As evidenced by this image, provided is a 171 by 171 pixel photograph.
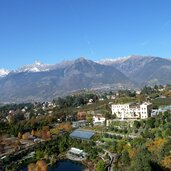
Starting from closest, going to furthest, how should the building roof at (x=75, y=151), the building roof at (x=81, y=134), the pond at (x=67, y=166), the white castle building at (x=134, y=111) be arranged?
the pond at (x=67, y=166) < the building roof at (x=75, y=151) < the building roof at (x=81, y=134) < the white castle building at (x=134, y=111)

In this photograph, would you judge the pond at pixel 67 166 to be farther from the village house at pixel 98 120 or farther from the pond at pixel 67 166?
the village house at pixel 98 120

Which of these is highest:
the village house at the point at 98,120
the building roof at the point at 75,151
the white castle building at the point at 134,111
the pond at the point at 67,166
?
the white castle building at the point at 134,111

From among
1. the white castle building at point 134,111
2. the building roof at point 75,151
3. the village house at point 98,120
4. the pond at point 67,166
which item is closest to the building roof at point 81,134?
the building roof at point 75,151

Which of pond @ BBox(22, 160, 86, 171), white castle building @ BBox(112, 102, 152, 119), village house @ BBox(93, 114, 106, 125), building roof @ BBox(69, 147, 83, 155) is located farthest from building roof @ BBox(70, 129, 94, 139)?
white castle building @ BBox(112, 102, 152, 119)

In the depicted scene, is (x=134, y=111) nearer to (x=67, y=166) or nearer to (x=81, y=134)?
(x=81, y=134)

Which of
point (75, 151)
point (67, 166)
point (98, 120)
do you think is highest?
point (98, 120)

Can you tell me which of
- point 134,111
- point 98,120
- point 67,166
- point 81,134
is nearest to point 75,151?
point 67,166

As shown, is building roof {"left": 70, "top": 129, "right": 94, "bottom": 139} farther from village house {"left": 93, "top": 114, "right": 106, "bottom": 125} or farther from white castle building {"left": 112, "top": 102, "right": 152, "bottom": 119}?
white castle building {"left": 112, "top": 102, "right": 152, "bottom": 119}

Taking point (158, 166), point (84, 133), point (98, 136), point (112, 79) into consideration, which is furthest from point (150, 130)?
point (112, 79)
